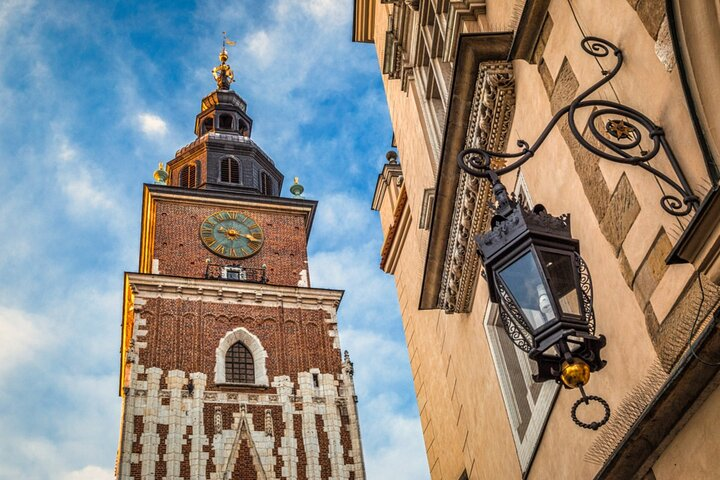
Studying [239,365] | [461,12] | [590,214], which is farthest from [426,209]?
[239,365]

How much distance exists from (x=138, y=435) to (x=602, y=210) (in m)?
23.4

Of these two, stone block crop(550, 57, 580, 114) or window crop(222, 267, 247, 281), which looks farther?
window crop(222, 267, 247, 281)

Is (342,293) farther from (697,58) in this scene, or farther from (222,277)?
(697,58)

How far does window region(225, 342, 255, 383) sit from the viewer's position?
28.8 meters

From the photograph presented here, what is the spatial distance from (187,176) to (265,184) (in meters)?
3.72

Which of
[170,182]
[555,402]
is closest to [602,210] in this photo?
[555,402]

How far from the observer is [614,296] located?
4766 millimetres

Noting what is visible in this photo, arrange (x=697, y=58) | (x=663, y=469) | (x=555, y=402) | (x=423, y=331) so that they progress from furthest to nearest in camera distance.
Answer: (x=423, y=331) < (x=555, y=402) < (x=663, y=469) < (x=697, y=58)

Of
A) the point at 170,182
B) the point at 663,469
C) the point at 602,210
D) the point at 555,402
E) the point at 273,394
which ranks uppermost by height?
the point at 170,182

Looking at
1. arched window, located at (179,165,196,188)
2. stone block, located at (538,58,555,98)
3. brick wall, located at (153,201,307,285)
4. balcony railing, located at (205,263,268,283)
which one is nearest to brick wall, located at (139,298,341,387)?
balcony railing, located at (205,263,268,283)

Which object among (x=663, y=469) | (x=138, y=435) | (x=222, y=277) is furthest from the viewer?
(x=222, y=277)

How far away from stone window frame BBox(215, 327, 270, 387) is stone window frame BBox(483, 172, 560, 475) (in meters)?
21.7

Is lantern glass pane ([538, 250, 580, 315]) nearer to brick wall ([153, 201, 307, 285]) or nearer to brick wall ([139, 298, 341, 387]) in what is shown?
brick wall ([139, 298, 341, 387])

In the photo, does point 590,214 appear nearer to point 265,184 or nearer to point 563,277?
point 563,277
